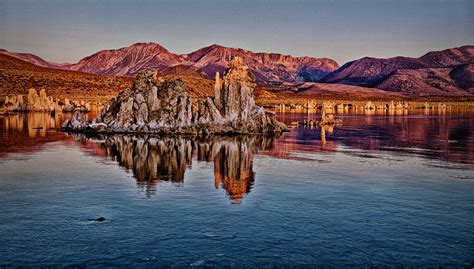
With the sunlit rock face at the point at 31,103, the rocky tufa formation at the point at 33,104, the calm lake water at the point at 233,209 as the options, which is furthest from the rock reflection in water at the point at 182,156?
the sunlit rock face at the point at 31,103

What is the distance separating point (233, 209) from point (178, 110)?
3988cm

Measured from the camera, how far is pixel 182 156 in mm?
39594

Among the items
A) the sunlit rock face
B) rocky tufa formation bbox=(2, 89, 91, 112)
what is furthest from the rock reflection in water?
the sunlit rock face

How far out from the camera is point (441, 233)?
18.2m

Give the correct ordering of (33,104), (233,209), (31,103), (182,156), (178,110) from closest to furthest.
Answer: (233,209)
(182,156)
(178,110)
(31,103)
(33,104)

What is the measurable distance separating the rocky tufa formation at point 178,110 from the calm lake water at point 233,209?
18303 mm

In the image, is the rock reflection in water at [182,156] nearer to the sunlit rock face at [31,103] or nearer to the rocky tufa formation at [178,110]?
the rocky tufa formation at [178,110]

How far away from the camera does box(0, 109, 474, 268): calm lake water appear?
51.5ft

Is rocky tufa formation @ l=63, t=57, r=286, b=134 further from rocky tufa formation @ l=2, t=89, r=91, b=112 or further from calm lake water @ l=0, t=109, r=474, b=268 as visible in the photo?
rocky tufa formation @ l=2, t=89, r=91, b=112

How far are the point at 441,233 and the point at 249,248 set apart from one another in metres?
7.96

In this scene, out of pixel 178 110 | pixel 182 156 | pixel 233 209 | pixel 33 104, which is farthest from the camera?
pixel 33 104

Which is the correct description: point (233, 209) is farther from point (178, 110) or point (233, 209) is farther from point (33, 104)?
point (33, 104)

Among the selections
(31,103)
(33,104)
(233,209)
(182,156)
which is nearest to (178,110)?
(182,156)

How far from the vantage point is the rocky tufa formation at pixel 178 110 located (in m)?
60.1
